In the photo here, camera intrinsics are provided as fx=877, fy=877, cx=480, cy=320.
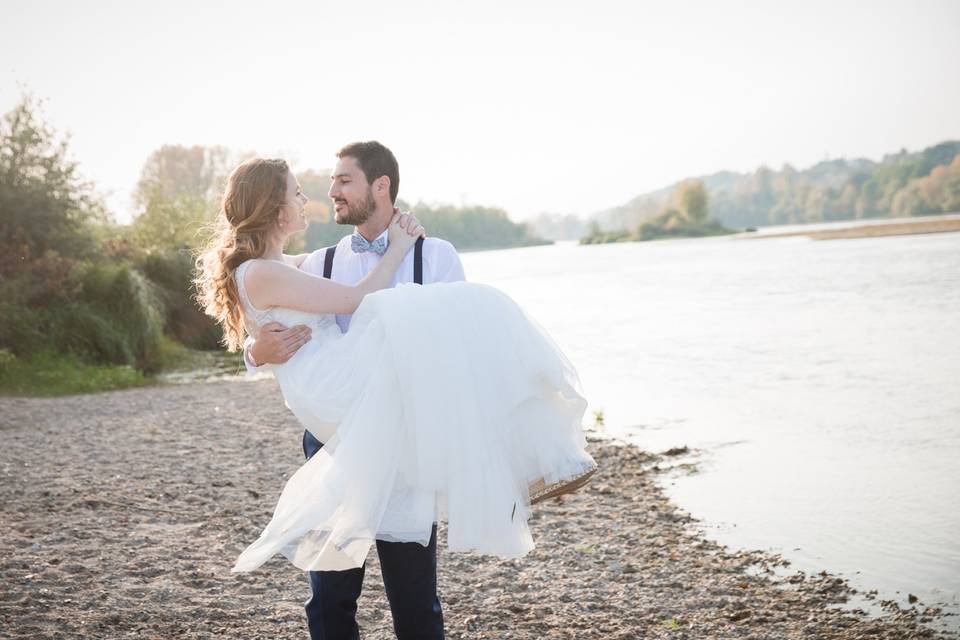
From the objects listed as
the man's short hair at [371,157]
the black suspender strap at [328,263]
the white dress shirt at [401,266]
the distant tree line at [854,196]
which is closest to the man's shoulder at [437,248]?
the white dress shirt at [401,266]

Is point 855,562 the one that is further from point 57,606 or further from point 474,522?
point 57,606

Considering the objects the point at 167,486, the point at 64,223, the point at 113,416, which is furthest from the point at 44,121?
the point at 167,486

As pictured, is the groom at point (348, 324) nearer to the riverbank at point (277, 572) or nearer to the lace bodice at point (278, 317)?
the lace bodice at point (278, 317)

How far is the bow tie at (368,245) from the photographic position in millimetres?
3354

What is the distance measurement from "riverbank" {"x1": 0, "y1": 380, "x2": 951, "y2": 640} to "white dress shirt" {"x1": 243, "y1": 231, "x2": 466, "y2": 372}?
2.17 metres

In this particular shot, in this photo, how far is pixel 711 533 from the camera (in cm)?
704

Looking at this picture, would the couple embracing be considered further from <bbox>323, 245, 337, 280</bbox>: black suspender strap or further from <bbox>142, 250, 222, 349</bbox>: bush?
<bbox>142, 250, 222, 349</bbox>: bush

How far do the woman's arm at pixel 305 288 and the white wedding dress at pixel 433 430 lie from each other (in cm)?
12

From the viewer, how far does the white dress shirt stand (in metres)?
3.29

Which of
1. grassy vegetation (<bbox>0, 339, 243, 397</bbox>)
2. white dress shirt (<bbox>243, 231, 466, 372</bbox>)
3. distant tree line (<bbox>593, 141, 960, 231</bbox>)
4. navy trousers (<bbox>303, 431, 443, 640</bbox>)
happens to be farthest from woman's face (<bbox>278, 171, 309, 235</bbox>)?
distant tree line (<bbox>593, 141, 960, 231</bbox>)

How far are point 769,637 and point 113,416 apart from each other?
987cm

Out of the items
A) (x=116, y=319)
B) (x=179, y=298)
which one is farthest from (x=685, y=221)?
(x=116, y=319)

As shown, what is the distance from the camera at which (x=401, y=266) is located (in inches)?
129

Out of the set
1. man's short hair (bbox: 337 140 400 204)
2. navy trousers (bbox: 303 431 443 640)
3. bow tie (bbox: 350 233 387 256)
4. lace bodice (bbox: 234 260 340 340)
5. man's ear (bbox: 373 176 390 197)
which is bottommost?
navy trousers (bbox: 303 431 443 640)
